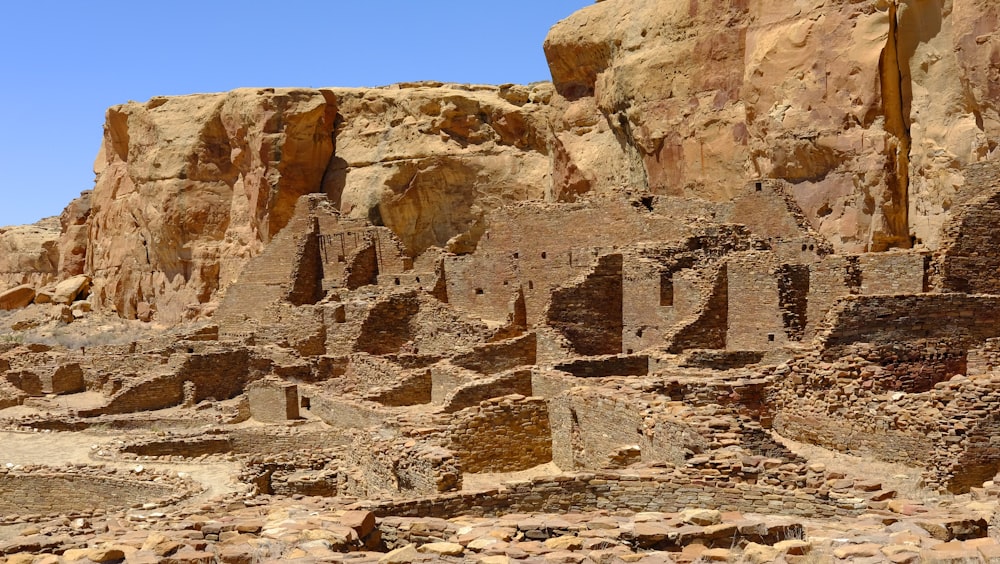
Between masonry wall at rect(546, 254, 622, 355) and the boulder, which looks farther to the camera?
the boulder

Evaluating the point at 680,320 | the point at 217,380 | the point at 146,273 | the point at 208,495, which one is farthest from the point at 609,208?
the point at 146,273

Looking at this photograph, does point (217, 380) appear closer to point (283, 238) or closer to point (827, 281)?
point (283, 238)

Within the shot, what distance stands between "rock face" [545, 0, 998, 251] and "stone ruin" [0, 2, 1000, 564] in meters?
0.11

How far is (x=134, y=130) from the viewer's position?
4444 centimetres

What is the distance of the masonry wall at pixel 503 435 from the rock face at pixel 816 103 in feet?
32.1

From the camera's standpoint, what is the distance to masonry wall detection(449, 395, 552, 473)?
12.8 meters

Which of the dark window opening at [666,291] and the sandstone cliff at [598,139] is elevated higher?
the sandstone cliff at [598,139]

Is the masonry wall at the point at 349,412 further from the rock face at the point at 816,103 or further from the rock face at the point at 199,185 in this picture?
the rock face at the point at 199,185

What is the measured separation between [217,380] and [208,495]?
924cm

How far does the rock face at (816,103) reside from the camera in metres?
19.9

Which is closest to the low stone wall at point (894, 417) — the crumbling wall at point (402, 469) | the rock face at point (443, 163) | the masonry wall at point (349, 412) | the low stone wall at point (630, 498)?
the low stone wall at point (630, 498)

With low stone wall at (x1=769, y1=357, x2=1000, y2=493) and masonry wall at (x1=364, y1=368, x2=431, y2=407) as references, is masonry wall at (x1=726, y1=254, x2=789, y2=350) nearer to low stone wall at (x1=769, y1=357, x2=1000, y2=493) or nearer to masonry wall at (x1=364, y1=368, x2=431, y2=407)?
low stone wall at (x1=769, y1=357, x2=1000, y2=493)

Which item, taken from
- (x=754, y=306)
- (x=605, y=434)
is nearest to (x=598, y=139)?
(x=754, y=306)

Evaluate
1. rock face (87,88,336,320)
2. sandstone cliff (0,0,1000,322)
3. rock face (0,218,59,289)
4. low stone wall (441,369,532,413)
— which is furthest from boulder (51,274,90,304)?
low stone wall (441,369,532,413)
